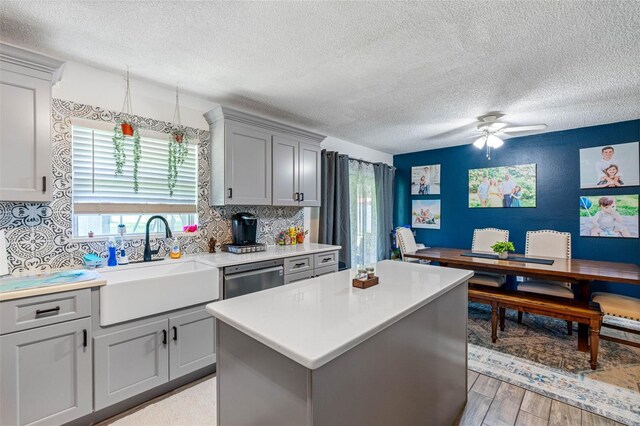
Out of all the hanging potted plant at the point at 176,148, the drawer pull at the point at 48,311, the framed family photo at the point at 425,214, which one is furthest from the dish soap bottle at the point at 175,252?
the framed family photo at the point at 425,214

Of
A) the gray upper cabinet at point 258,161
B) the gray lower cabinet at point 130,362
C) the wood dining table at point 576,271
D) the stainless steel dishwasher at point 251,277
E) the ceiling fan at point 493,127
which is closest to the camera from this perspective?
the gray lower cabinet at point 130,362

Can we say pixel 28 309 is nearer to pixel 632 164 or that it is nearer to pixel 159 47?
pixel 159 47

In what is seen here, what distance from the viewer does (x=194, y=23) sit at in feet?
5.56

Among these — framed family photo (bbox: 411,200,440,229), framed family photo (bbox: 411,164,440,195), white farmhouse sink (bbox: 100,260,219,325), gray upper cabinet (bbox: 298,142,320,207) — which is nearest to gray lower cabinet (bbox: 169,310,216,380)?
white farmhouse sink (bbox: 100,260,219,325)

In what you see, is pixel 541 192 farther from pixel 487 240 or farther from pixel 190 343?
pixel 190 343

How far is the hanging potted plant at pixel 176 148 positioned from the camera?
8.49 feet

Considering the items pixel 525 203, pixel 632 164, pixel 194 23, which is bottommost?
pixel 525 203

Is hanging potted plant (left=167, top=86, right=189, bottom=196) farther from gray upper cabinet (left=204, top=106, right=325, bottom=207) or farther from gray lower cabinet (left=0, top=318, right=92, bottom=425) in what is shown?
gray lower cabinet (left=0, top=318, right=92, bottom=425)

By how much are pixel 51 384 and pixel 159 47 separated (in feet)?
7.06

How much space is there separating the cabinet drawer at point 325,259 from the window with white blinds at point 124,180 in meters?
1.36

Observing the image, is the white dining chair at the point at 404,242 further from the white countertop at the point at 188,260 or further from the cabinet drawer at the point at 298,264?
the cabinet drawer at the point at 298,264

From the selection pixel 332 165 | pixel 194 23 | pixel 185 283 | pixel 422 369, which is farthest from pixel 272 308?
pixel 332 165

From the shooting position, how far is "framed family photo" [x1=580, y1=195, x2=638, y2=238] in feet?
11.3

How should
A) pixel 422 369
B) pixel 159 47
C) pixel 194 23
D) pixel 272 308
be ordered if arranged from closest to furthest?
1. pixel 272 308
2. pixel 422 369
3. pixel 194 23
4. pixel 159 47
